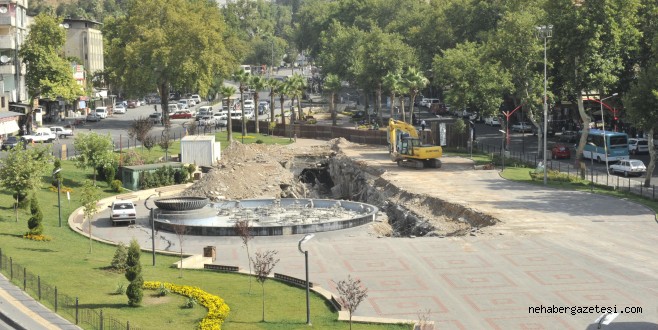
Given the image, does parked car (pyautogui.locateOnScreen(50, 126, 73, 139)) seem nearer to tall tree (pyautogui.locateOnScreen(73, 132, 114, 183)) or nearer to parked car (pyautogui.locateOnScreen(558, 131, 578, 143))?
tall tree (pyautogui.locateOnScreen(73, 132, 114, 183))

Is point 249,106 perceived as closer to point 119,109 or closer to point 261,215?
point 119,109

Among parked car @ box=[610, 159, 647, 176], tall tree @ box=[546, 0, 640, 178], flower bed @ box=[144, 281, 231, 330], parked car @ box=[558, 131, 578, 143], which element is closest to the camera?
flower bed @ box=[144, 281, 231, 330]

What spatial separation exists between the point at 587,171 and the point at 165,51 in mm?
51435

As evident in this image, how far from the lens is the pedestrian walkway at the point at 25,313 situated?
35.1 meters

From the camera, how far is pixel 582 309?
129 ft

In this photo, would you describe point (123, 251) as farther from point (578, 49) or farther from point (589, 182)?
point (578, 49)

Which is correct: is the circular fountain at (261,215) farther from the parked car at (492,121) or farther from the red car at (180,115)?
the red car at (180,115)

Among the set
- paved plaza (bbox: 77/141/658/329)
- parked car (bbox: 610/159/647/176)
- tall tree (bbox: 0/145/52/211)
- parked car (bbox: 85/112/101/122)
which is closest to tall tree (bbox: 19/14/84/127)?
parked car (bbox: 85/112/101/122)

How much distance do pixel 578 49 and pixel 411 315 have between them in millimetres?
48299

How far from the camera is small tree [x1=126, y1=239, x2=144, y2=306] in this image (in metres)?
38.2

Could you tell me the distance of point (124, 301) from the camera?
39219 mm

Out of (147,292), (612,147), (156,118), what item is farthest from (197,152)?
(147,292)

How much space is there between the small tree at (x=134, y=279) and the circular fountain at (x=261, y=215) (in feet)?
59.6

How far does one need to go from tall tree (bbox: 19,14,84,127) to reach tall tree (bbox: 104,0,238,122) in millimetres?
6117
